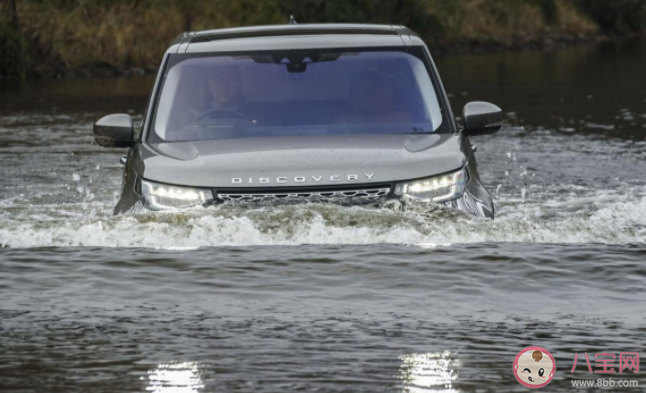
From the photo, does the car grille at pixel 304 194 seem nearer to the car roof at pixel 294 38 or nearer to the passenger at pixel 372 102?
the passenger at pixel 372 102

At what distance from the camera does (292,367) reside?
17.3 feet

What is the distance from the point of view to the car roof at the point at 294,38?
28.8ft

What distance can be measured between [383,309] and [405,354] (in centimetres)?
85

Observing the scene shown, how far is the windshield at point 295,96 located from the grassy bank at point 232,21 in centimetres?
2246

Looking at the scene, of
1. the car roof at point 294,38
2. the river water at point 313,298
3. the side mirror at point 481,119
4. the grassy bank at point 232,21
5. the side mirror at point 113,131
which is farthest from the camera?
the grassy bank at point 232,21

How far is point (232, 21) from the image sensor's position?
40.9 meters

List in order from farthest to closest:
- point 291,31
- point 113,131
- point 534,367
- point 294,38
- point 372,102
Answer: point 291,31 → point 294,38 → point 372,102 → point 113,131 → point 534,367

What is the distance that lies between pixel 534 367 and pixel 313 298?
150 centimetres

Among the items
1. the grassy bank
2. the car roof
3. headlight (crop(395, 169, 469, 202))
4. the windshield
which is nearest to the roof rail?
the car roof

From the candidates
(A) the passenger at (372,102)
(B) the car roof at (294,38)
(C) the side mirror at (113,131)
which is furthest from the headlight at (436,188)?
(C) the side mirror at (113,131)

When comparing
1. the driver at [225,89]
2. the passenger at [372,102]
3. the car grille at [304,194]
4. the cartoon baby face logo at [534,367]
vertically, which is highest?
the cartoon baby face logo at [534,367]

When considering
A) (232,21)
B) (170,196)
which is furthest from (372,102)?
(232,21)

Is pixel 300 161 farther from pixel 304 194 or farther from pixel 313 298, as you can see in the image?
pixel 313 298

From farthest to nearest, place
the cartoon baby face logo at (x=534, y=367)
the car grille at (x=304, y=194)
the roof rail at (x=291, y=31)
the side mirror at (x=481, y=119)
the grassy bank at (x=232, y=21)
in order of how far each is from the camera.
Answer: the grassy bank at (x=232, y=21) → the roof rail at (x=291, y=31) → the side mirror at (x=481, y=119) → the car grille at (x=304, y=194) → the cartoon baby face logo at (x=534, y=367)
